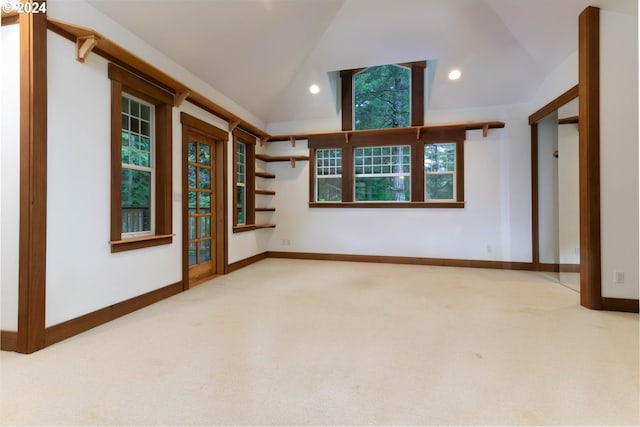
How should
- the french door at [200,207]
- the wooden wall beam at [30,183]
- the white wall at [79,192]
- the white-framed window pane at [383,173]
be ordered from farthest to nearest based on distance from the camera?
the white-framed window pane at [383,173] → the french door at [200,207] → the white wall at [79,192] → the wooden wall beam at [30,183]

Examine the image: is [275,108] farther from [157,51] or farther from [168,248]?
[168,248]

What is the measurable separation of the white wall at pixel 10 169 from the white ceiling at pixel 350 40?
87 cm

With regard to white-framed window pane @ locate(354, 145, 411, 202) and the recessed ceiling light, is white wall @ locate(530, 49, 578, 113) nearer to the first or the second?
the recessed ceiling light

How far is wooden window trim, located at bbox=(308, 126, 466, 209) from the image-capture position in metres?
5.64

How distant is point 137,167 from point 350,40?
144 inches

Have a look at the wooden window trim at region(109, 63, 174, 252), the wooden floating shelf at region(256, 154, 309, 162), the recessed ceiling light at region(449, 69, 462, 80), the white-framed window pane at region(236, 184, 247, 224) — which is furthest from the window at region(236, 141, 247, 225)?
the recessed ceiling light at region(449, 69, 462, 80)

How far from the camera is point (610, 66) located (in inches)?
126

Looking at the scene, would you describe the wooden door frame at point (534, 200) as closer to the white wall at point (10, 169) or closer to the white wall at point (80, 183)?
the white wall at point (80, 183)

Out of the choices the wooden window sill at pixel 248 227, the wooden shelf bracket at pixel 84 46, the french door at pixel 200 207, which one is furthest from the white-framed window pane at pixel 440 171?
the wooden shelf bracket at pixel 84 46

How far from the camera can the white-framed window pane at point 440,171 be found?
5754 millimetres

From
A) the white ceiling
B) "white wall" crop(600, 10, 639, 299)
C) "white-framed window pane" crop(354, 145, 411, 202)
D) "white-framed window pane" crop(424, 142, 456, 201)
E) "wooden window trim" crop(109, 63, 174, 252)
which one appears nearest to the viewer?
"wooden window trim" crop(109, 63, 174, 252)

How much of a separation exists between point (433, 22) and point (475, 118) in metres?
1.90

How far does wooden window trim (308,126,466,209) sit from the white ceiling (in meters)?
0.59

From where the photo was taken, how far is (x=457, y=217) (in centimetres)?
567
